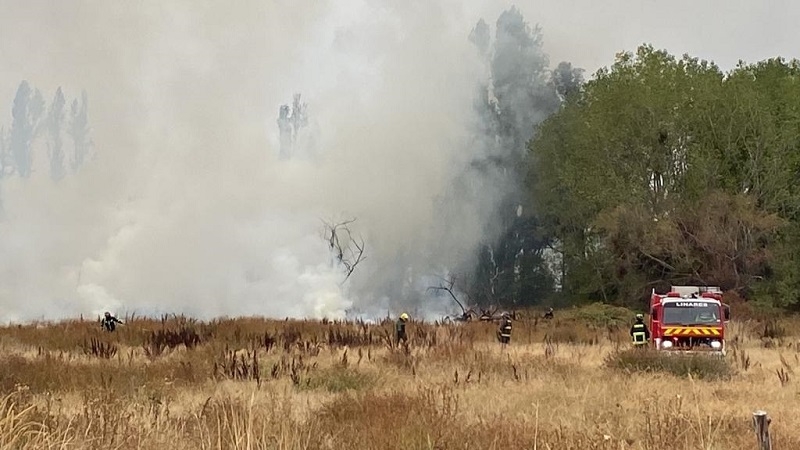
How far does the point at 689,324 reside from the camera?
19.2m

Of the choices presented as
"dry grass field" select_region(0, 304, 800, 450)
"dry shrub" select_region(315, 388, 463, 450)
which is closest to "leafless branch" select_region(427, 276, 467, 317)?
"dry grass field" select_region(0, 304, 800, 450)

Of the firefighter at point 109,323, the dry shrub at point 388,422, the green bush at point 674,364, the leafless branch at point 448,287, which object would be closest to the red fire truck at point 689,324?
the green bush at point 674,364

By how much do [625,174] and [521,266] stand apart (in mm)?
9696

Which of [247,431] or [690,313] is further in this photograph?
[690,313]

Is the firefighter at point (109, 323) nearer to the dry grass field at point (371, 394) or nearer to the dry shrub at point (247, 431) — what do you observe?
the dry grass field at point (371, 394)

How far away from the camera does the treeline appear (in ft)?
110

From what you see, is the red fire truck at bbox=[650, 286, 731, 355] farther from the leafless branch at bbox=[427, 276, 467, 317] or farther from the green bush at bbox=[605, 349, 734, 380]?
the leafless branch at bbox=[427, 276, 467, 317]

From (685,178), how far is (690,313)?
57.5ft

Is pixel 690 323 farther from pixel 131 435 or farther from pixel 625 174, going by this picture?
pixel 625 174

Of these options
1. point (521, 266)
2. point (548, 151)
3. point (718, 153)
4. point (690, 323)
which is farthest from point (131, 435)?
point (521, 266)

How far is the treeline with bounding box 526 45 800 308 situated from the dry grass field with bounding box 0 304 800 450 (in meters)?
11.1

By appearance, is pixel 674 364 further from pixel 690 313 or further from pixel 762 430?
pixel 762 430

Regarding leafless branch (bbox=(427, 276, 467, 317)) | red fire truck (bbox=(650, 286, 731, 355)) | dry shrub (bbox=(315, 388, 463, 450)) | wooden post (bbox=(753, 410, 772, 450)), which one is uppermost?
leafless branch (bbox=(427, 276, 467, 317))

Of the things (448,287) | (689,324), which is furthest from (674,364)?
(448,287)
